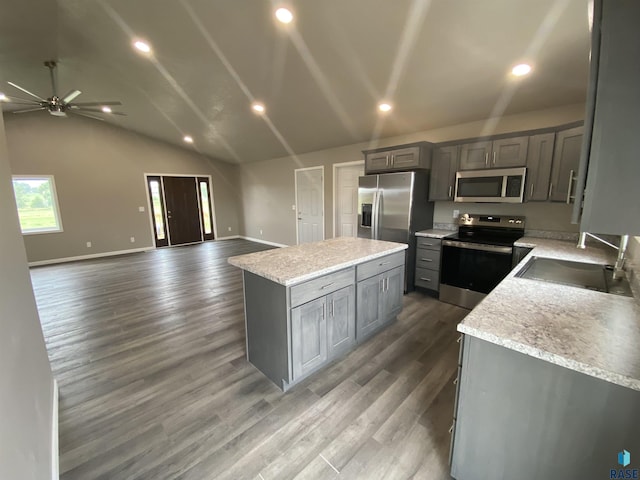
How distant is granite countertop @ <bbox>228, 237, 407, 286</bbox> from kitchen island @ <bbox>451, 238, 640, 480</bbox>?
1053mm

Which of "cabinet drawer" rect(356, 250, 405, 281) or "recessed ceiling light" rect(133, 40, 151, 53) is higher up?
"recessed ceiling light" rect(133, 40, 151, 53)

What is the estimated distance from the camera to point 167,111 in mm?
5008

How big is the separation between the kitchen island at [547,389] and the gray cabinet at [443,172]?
2.48 m

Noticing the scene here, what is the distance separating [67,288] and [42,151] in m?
3.51

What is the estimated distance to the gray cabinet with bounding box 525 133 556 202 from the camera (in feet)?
9.45

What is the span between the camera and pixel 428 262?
3.72m

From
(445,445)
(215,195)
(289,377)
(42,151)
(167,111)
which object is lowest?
(445,445)

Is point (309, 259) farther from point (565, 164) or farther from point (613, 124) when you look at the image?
point (565, 164)

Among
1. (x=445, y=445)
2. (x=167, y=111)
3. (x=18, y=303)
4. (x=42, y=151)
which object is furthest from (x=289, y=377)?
(x=42, y=151)

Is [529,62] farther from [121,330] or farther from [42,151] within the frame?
[42,151]

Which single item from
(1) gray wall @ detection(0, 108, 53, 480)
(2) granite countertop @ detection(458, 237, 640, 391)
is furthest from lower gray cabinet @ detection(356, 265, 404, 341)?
(1) gray wall @ detection(0, 108, 53, 480)

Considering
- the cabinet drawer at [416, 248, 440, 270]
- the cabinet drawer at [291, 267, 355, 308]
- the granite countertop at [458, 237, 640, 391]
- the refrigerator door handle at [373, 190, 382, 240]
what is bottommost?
the cabinet drawer at [416, 248, 440, 270]

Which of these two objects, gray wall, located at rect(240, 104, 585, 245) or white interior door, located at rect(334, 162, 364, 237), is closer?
gray wall, located at rect(240, 104, 585, 245)

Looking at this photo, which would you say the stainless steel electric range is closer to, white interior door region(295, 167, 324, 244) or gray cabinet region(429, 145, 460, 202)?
gray cabinet region(429, 145, 460, 202)
